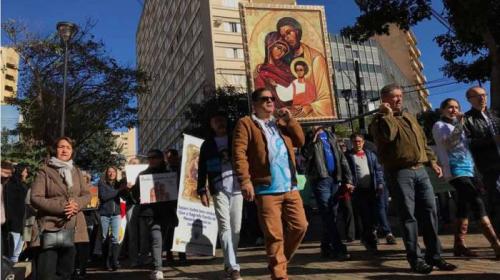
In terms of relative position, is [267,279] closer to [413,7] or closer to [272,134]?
[272,134]

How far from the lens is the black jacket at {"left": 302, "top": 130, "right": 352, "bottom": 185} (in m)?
6.48

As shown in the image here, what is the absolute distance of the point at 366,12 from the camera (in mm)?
10430

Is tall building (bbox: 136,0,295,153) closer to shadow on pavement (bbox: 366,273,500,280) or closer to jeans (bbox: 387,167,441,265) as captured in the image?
jeans (bbox: 387,167,441,265)

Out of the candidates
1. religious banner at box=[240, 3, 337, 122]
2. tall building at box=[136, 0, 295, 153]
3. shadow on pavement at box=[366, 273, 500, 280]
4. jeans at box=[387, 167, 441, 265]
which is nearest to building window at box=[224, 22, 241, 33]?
tall building at box=[136, 0, 295, 153]

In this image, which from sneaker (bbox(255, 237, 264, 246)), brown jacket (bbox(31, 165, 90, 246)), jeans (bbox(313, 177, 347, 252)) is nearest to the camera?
brown jacket (bbox(31, 165, 90, 246))

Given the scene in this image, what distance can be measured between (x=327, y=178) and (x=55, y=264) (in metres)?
3.32

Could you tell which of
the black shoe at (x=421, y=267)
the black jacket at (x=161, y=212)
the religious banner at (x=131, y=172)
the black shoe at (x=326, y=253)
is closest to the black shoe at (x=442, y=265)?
the black shoe at (x=421, y=267)

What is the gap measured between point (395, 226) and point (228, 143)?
18.1 ft

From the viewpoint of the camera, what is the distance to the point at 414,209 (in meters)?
5.20

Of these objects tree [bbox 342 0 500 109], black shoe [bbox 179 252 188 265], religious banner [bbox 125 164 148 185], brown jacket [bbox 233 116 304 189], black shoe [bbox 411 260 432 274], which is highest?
tree [bbox 342 0 500 109]

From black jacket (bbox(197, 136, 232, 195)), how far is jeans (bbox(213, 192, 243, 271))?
0.15 m

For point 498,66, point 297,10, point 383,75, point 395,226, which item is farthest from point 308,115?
point 383,75

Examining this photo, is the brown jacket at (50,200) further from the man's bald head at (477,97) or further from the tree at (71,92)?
the tree at (71,92)

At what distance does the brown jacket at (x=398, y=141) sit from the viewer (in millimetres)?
5086
